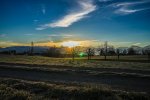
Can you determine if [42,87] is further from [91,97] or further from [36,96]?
[91,97]

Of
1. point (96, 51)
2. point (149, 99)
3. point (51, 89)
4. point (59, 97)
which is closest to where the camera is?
point (149, 99)

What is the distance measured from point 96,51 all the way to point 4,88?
139 meters

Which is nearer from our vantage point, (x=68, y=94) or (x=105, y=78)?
(x=68, y=94)

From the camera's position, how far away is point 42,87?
1490 cm

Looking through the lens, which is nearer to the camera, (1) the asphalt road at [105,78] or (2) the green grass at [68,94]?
(2) the green grass at [68,94]

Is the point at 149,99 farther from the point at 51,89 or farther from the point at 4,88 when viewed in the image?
the point at 4,88

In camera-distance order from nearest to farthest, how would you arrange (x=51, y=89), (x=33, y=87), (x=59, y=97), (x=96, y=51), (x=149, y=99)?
(x=149, y=99), (x=59, y=97), (x=51, y=89), (x=33, y=87), (x=96, y=51)

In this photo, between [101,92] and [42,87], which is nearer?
[101,92]

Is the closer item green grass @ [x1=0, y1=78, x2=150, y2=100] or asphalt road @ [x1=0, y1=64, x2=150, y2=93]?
green grass @ [x1=0, y1=78, x2=150, y2=100]

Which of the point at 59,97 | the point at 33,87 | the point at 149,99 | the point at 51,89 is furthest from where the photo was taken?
the point at 33,87

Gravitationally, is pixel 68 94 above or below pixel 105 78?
below

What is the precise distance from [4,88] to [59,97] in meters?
3.79

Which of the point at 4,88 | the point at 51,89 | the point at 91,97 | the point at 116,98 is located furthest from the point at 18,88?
the point at 116,98

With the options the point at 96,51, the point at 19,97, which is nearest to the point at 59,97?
the point at 19,97
